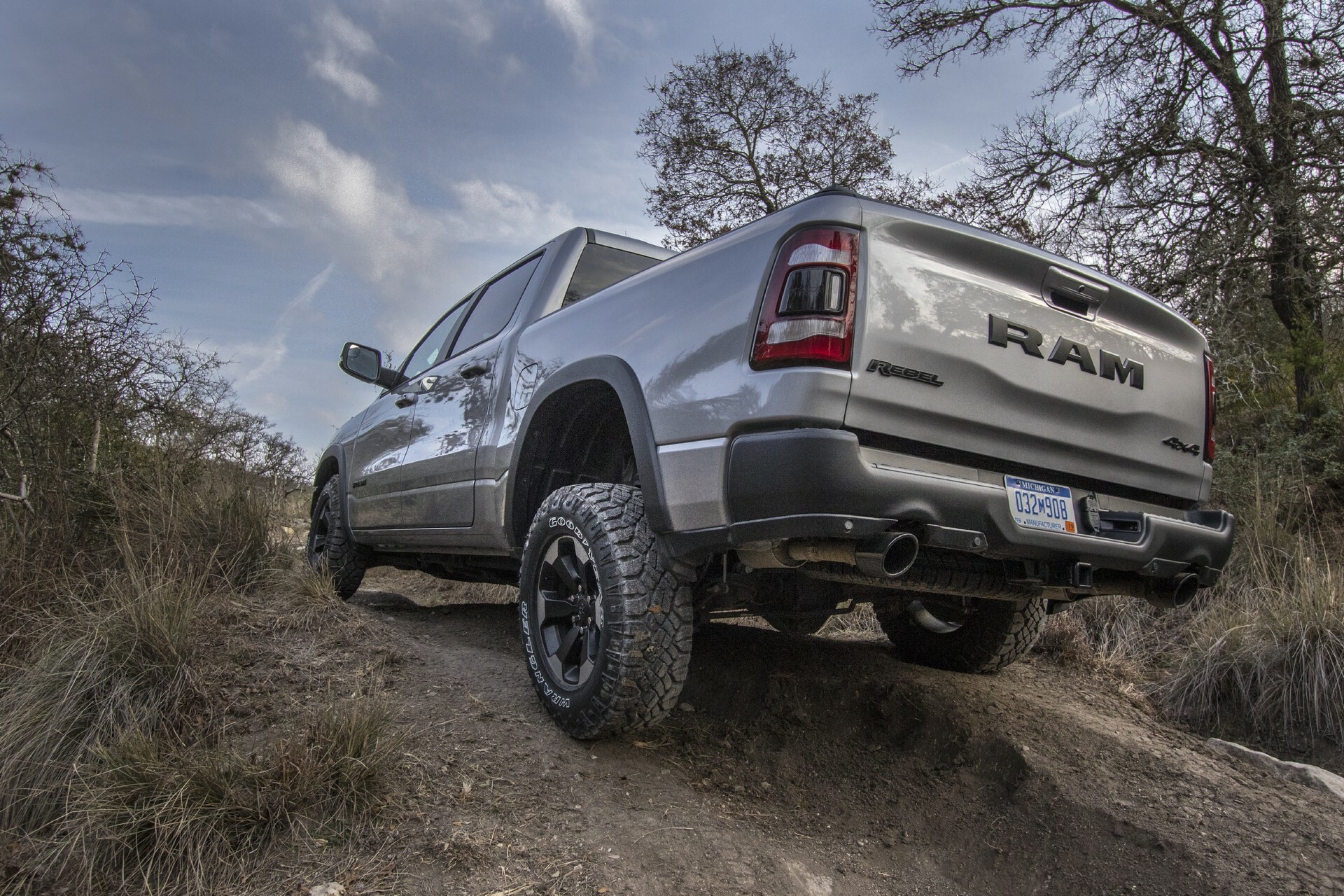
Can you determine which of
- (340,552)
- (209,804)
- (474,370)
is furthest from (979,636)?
(340,552)

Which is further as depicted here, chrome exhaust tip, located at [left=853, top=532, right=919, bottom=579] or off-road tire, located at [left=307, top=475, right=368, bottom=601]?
off-road tire, located at [left=307, top=475, right=368, bottom=601]

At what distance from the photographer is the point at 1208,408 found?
9.70ft

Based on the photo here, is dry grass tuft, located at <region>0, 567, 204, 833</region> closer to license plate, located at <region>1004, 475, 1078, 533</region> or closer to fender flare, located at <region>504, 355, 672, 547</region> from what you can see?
fender flare, located at <region>504, 355, 672, 547</region>

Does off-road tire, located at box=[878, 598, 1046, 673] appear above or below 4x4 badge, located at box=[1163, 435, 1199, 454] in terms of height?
below

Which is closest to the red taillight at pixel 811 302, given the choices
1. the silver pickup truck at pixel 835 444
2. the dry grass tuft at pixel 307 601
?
the silver pickup truck at pixel 835 444

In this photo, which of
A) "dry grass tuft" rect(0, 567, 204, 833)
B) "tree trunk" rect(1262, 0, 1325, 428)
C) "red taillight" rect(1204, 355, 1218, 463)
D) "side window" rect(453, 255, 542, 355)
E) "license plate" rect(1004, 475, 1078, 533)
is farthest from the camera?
"tree trunk" rect(1262, 0, 1325, 428)

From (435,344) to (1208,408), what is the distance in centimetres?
406

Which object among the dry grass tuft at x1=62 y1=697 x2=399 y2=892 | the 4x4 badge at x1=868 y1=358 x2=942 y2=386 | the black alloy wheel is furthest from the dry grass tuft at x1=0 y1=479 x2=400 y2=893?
the 4x4 badge at x1=868 y1=358 x2=942 y2=386

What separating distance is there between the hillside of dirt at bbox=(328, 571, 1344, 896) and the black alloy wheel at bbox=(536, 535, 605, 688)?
238 millimetres

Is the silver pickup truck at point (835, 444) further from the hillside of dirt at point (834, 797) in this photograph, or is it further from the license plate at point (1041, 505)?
the hillside of dirt at point (834, 797)

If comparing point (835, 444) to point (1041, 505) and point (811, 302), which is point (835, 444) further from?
point (1041, 505)

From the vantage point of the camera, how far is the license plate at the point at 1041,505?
7.47 feet

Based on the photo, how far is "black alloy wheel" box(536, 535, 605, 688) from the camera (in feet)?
8.76

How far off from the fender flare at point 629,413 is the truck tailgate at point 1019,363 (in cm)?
66
